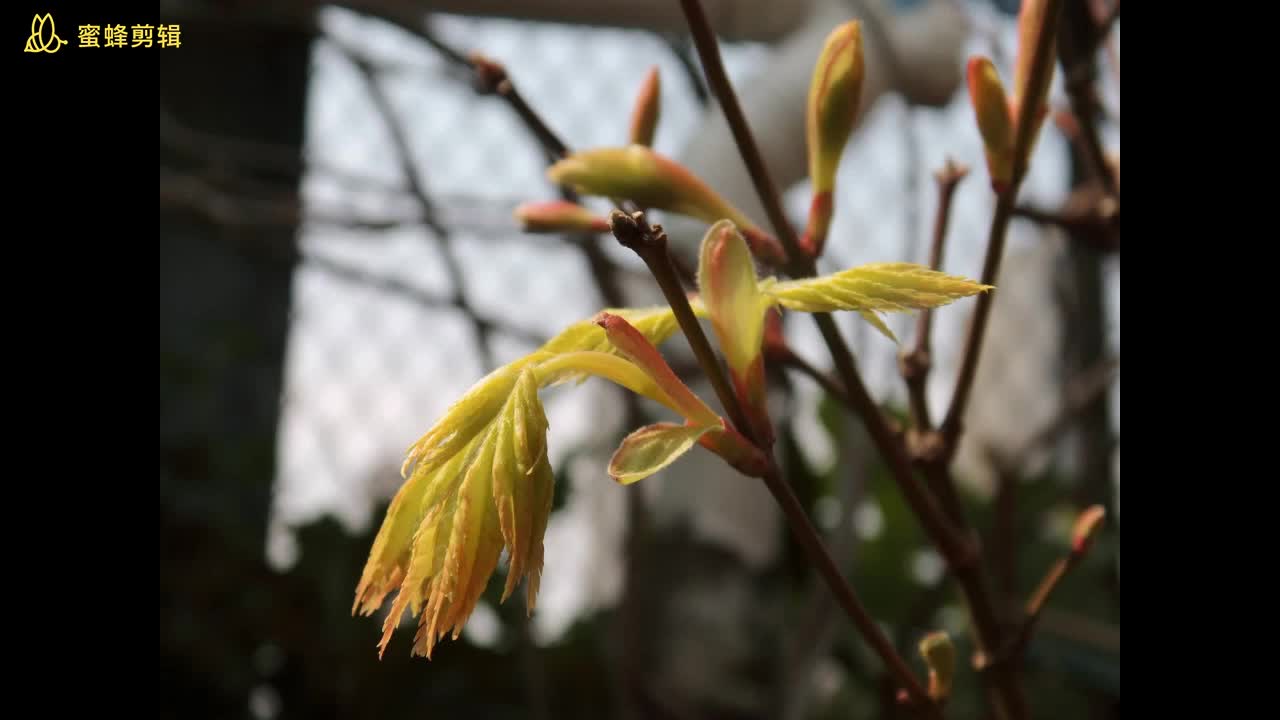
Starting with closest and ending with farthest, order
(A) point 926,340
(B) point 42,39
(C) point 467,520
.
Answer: (C) point 467,520 → (A) point 926,340 → (B) point 42,39

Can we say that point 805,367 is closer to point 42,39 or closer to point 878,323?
point 878,323

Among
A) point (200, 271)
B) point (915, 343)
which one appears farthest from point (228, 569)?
point (915, 343)

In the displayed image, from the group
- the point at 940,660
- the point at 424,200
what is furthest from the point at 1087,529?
the point at 424,200

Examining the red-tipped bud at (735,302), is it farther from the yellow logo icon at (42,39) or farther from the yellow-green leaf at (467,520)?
the yellow logo icon at (42,39)

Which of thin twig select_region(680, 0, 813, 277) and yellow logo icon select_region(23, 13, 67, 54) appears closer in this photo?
thin twig select_region(680, 0, 813, 277)

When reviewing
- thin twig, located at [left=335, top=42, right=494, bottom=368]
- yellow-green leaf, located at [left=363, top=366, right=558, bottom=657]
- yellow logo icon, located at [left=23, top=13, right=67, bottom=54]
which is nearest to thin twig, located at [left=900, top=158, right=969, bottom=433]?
yellow-green leaf, located at [left=363, top=366, right=558, bottom=657]

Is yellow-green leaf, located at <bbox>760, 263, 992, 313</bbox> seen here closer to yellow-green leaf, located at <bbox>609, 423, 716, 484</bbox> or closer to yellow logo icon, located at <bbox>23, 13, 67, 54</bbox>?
yellow-green leaf, located at <bbox>609, 423, 716, 484</bbox>
